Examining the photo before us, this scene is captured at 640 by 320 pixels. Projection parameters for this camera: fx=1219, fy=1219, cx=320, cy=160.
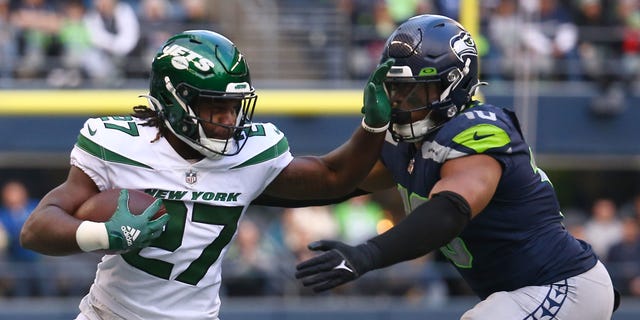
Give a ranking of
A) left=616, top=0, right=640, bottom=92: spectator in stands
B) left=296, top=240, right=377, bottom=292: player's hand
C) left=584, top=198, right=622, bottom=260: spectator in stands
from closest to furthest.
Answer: left=296, top=240, right=377, bottom=292: player's hand, left=584, top=198, right=622, bottom=260: spectator in stands, left=616, top=0, right=640, bottom=92: spectator in stands

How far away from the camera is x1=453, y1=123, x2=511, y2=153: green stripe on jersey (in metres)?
4.20

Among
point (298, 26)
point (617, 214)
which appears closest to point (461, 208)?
point (298, 26)

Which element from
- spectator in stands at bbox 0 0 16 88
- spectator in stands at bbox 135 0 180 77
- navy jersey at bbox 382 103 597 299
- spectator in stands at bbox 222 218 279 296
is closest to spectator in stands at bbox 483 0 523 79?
spectator in stands at bbox 222 218 279 296

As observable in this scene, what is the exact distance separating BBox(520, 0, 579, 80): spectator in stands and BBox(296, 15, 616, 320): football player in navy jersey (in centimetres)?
797

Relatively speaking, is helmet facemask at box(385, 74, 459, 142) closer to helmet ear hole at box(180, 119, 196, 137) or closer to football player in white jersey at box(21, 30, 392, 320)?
football player in white jersey at box(21, 30, 392, 320)

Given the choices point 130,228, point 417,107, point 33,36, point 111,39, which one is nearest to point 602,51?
point 111,39

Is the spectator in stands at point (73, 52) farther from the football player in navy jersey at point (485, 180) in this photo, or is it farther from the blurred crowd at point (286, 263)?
the football player in navy jersey at point (485, 180)

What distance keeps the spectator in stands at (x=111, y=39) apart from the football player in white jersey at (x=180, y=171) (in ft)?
24.5

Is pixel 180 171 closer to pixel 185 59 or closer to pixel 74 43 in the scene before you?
pixel 185 59

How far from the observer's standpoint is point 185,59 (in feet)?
14.1

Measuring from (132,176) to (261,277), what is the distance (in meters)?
6.78

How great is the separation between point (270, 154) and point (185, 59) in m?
0.49

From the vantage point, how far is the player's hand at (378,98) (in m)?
4.25

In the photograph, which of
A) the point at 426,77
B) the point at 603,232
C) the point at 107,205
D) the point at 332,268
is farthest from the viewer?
the point at 603,232
